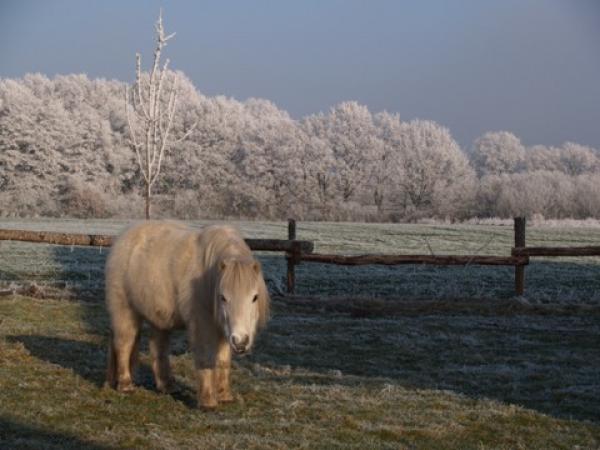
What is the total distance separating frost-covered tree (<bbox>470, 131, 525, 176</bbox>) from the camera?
67.4 metres

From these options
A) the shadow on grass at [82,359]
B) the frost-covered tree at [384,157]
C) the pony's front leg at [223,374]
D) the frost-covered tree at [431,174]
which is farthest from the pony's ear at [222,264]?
the frost-covered tree at [431,174]

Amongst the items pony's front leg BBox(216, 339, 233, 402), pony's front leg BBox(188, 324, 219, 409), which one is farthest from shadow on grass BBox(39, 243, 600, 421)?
pony's front leg BBox(188, 324, 219, 409)

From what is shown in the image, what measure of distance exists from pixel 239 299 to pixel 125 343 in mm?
1707

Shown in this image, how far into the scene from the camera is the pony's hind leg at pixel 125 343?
6.98 metres

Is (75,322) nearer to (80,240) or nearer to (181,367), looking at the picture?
(80,240)

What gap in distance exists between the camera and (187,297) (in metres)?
6.39

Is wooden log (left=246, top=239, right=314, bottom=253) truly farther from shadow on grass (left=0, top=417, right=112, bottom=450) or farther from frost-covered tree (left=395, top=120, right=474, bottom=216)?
frost-covered tree (left=395, top=120, right=474, bottom=216)

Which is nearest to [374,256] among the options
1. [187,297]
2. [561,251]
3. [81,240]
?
[561,251]

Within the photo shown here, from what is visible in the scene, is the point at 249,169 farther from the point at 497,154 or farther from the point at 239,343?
the point at 239,343

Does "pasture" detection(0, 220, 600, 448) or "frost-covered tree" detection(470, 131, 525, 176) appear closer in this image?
"pasture" detection(0, 220, 600, 448)

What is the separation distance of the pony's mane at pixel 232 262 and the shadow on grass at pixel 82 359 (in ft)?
3.54

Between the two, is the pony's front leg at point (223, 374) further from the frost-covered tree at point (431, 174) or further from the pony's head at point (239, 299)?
the frost-covered tree at point (431, 174)

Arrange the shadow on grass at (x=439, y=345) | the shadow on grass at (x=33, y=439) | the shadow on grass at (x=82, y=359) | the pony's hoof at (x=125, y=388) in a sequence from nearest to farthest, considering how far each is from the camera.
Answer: the shadow on grass at (x=33, y=439) < the pony's hoof at (x=125, y=388) < the shadow on grass at (x=82, y=359) < the shadow on grass at (x=439, y=345)

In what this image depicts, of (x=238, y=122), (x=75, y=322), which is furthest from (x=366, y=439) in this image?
(x=238, y=122)
